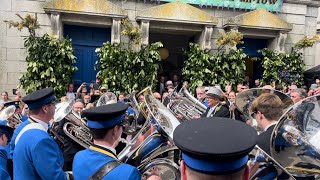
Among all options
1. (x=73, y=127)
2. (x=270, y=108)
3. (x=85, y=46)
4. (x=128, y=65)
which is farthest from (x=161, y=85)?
(x=270, y=108)

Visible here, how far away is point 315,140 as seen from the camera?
2.30 meters

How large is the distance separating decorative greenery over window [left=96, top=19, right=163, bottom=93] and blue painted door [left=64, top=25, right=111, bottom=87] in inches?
35.6

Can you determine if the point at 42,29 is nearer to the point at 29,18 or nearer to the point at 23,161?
the point at 29,18

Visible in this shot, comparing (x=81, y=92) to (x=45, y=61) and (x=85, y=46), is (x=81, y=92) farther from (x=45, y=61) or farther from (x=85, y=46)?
(x=85, y=46)

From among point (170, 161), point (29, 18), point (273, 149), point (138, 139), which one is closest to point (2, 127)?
point (138, 139)

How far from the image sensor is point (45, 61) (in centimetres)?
1125

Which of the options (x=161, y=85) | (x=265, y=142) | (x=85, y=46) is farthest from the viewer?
(x=85, y=46)

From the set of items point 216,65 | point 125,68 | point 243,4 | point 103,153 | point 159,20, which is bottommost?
point 103,153

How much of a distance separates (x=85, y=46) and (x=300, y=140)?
37.1ft

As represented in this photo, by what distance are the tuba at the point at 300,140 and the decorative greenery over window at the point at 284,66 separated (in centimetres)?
1129

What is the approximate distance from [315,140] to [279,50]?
1234cm

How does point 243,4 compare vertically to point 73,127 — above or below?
above

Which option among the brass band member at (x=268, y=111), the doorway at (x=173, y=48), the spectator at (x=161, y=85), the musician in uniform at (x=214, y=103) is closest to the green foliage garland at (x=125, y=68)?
the spectator at (x=161, y=85)

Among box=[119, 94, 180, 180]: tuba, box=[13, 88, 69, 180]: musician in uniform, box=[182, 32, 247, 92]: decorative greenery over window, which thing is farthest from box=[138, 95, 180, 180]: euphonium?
box=[182, 32, 247, 92]: decorative greenery over window
